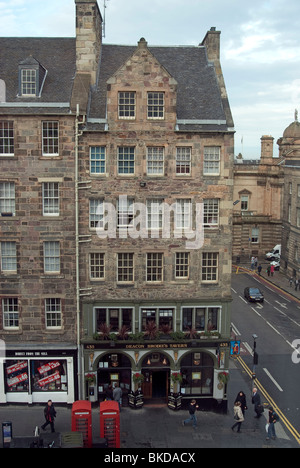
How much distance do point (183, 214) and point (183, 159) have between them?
10.9 ft

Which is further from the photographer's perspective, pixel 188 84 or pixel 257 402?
pixel 188 84

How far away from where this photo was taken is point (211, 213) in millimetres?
30391

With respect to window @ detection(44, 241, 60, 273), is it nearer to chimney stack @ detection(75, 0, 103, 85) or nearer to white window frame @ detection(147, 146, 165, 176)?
white window frame @ detection(147, 146, 165, 176)

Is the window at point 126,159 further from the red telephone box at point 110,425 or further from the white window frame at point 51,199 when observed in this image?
the red telephone box at point 110,425

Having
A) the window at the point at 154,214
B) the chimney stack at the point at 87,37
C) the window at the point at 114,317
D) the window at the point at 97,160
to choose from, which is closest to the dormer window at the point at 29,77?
the chimney stack at the point at 87,37

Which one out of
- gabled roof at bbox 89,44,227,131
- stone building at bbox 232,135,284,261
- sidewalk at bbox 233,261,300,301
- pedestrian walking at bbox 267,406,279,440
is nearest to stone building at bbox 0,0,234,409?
gabled roof at bbox 89,44,227,131

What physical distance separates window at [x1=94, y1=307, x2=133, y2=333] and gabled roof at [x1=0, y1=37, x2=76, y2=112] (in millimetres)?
12809

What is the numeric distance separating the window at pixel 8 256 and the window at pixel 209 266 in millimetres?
11489

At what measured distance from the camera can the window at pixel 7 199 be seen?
29.7 meters

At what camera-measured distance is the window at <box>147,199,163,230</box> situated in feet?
99.2

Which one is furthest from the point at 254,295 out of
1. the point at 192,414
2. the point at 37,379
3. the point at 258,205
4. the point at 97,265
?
the point at 37,379

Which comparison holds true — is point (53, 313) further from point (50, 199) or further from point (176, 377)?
point (176, 377)

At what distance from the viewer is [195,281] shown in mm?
30562
